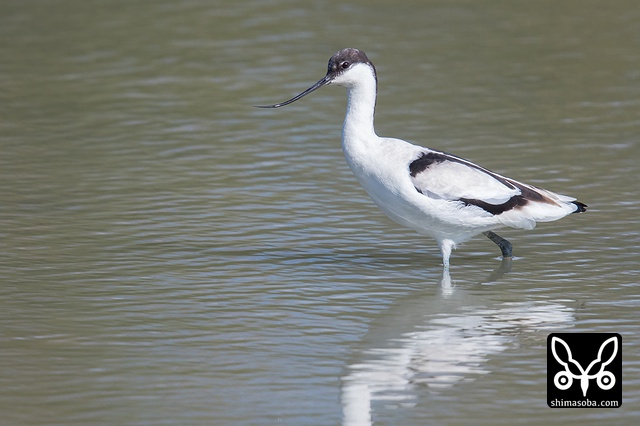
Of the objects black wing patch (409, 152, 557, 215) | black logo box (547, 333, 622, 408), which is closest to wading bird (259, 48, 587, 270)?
black wing patch (409, 152, 557, 215)

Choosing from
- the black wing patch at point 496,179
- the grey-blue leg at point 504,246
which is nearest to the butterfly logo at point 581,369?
the black wing patch at point 496,179

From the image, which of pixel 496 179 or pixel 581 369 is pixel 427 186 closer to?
pixel 496 179

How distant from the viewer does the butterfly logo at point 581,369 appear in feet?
24.4

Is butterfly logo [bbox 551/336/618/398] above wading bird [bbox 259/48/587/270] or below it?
below

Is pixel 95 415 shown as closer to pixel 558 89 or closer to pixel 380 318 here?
pixel 380 318

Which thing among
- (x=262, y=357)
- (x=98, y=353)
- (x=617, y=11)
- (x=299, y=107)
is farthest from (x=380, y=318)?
(x=617, y=11)

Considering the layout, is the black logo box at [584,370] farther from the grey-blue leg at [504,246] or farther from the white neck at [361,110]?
the white neck at [361,110]

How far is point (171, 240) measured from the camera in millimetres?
10438

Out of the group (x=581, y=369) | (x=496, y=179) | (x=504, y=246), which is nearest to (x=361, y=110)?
(x=496, y=179)

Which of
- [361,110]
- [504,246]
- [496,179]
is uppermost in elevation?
[361,110]

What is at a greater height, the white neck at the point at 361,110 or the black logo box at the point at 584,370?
the white neck at the point at 361,110

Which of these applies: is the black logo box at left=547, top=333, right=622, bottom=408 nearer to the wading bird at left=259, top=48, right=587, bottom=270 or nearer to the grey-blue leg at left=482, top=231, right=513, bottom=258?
the wading bird at left=259, top=48, right=587, bottom=270

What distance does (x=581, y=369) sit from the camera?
25.3ft

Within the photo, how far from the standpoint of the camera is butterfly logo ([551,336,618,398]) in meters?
7.44
